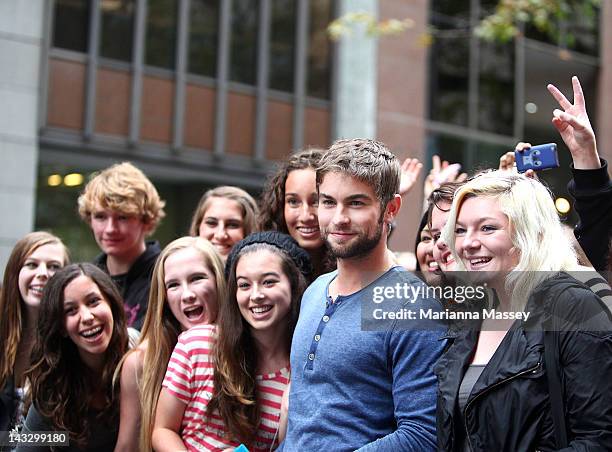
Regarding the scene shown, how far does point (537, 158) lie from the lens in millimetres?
3811

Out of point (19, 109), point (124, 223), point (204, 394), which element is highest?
point (19, 109)

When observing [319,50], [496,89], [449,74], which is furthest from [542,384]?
[496,89]

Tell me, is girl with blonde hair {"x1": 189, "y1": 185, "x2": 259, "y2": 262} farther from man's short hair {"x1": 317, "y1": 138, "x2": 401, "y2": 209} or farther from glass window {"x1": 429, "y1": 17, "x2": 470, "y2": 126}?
glass window {"x1": 429, "y1": 17, "x2": 470, "y2": 126}

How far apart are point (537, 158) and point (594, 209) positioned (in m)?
0.32

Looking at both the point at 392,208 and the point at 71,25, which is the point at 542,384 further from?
the point at 71,25

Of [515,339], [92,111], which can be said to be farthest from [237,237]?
[92,111]

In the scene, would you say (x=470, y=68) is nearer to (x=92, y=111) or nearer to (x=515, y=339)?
(x=92, y=111)

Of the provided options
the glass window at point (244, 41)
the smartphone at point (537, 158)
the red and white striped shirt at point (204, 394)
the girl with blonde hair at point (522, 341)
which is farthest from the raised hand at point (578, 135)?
the glass window at point (244, 41)

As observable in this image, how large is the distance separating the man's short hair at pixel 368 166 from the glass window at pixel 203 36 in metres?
13.0

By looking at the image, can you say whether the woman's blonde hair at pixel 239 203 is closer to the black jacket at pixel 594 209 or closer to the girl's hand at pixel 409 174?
the girl's hand at pixel 409 174

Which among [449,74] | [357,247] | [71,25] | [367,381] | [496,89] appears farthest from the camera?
[496,89]

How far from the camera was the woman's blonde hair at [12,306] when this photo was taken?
5.23m

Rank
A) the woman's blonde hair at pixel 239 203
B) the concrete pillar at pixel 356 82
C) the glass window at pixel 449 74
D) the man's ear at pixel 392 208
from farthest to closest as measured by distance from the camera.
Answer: the glass window at pixel 449 74, the concrete pillar at pixel 356 82, the woman's blonde hair at pixel 239 203, the man's ear at pixel 392 208

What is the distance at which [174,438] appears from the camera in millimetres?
4141
